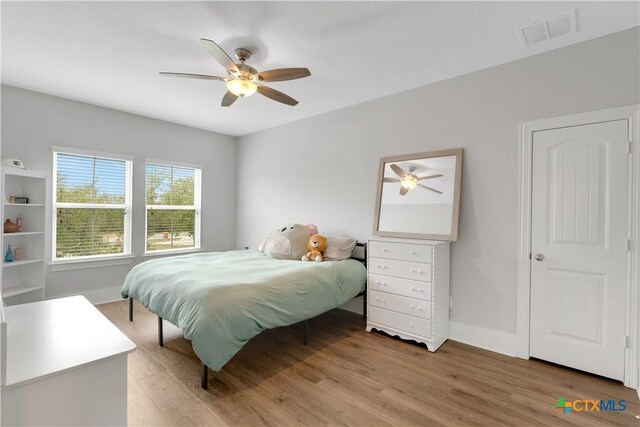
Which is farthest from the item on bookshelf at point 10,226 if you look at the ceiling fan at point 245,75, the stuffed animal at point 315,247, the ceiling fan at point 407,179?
the ceiling fan at point 407,179

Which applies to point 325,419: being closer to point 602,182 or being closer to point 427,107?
point 602,182

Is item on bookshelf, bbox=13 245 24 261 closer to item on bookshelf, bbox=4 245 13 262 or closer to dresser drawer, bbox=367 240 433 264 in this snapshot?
item on bookshelf, bbox=4 245 13 262

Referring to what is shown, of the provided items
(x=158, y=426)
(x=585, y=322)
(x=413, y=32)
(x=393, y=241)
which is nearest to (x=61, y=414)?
(x=158, y=426)

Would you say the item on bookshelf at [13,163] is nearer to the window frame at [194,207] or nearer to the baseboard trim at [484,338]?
the window frame at [194,207]

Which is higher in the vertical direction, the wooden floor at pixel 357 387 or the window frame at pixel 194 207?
the window frame at pixel 194 207

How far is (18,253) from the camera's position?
3.54 metres

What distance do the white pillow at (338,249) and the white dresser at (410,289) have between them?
45 cm

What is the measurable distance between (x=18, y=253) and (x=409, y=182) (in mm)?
4639

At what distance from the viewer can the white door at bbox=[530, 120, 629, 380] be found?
2316mm

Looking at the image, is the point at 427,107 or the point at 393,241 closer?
the point at 393,241

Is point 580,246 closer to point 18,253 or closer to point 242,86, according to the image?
point 242,86

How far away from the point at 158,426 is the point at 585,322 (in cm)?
320

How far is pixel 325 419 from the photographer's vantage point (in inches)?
74.3

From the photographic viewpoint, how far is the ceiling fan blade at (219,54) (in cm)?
201
